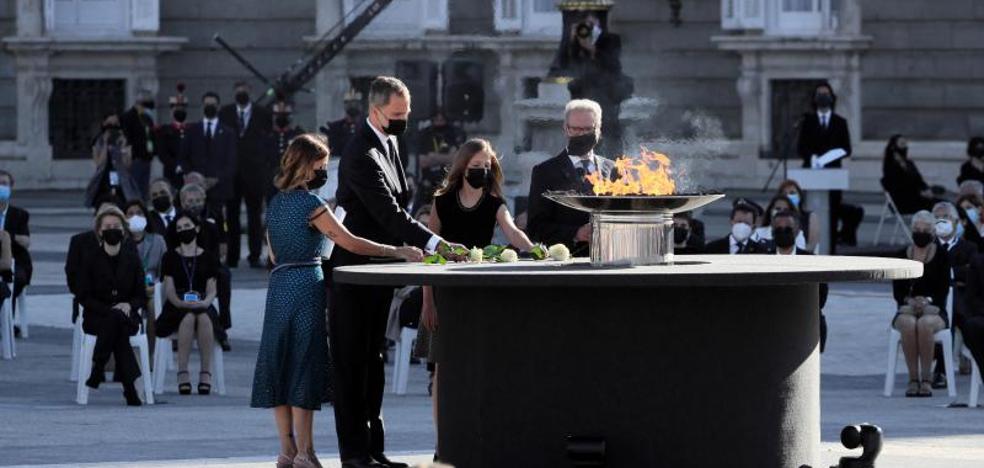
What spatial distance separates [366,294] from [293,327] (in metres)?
0.40

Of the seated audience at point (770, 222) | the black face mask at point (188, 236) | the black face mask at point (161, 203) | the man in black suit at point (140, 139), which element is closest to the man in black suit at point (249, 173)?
the man in black suit at point (140, 139)

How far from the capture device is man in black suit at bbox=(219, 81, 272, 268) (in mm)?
26531

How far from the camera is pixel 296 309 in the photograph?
1227cm

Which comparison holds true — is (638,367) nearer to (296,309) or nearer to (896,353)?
(296,309)

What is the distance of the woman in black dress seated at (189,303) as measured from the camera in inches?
688

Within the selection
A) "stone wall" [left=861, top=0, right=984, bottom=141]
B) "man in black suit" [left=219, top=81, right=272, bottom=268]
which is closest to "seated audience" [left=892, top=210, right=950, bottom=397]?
"man in black suit" [left=219, top=81, right=272, bottom=268]

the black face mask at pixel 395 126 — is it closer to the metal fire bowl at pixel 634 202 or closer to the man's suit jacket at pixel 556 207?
the man's suit jacket at pixel 556 207

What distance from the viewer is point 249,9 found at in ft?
125

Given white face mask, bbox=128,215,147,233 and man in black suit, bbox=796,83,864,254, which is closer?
white face mask, bbox=128,215,147,233

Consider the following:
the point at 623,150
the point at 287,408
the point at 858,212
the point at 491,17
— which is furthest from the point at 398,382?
the point at 491,17

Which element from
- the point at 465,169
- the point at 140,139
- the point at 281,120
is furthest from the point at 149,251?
the point at 140,139

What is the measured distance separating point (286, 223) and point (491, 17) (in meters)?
26.0

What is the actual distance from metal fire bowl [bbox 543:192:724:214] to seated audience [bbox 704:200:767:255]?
6903 millimetres

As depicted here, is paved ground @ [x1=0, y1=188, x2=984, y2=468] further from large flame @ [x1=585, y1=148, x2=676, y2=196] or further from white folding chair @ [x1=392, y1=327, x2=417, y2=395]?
large flame @ [x1=585, y1=148, x2=676, y2=196]
